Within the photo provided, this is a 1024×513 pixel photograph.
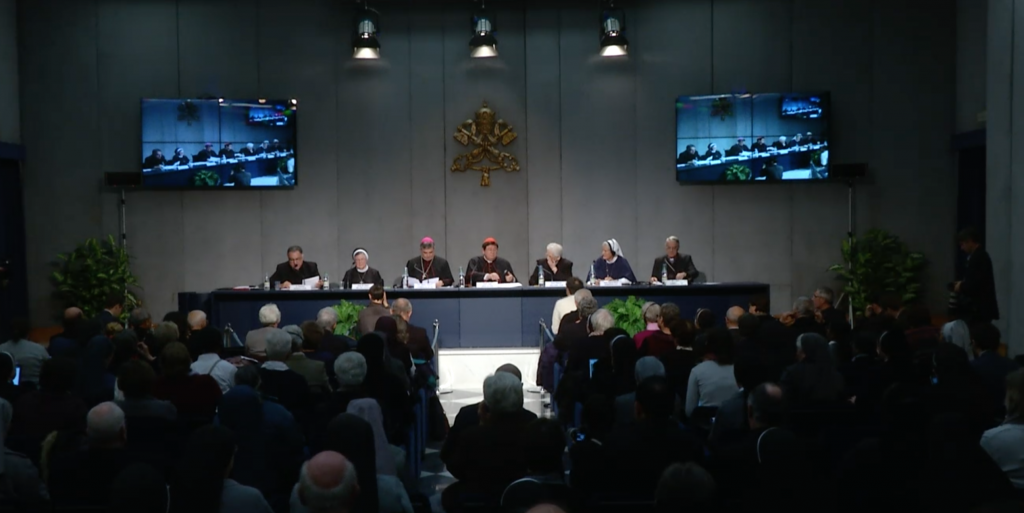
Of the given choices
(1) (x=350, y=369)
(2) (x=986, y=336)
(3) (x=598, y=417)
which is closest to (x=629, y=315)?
(2) (x=986, y=336)

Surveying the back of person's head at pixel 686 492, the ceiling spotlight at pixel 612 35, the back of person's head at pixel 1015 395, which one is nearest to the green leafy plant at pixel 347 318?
the ceiling spotlight at pixel 612 35

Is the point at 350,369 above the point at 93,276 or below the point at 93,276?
below

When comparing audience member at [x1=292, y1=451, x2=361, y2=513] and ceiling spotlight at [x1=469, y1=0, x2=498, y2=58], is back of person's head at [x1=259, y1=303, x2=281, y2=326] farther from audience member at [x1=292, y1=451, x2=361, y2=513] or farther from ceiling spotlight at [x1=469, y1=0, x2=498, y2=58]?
ceiling spotlight at [x1=469, y1=0, x2=498, y2=58]

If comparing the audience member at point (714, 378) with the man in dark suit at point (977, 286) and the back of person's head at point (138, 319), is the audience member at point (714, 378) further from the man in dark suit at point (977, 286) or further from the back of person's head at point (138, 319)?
the back of person's head at point (138, 319)

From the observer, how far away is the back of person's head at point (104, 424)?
411 cm

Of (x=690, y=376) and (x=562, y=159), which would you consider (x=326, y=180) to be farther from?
(x=690, y=376)

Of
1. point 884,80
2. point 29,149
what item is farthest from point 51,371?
point 884,80

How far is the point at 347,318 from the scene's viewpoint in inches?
379

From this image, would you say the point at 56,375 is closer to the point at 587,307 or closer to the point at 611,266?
the point at 587,307

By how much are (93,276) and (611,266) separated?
6.41 meters

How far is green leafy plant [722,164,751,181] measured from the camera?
1293 centimetres

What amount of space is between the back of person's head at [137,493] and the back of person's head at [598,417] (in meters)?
1.80

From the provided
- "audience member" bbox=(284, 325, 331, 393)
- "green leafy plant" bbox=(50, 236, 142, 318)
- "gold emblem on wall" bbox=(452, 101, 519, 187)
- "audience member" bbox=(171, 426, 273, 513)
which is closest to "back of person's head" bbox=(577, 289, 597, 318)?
"audience member" bbox=(284, 325, 331, 393)

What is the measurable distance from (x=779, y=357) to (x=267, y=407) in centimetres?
325
